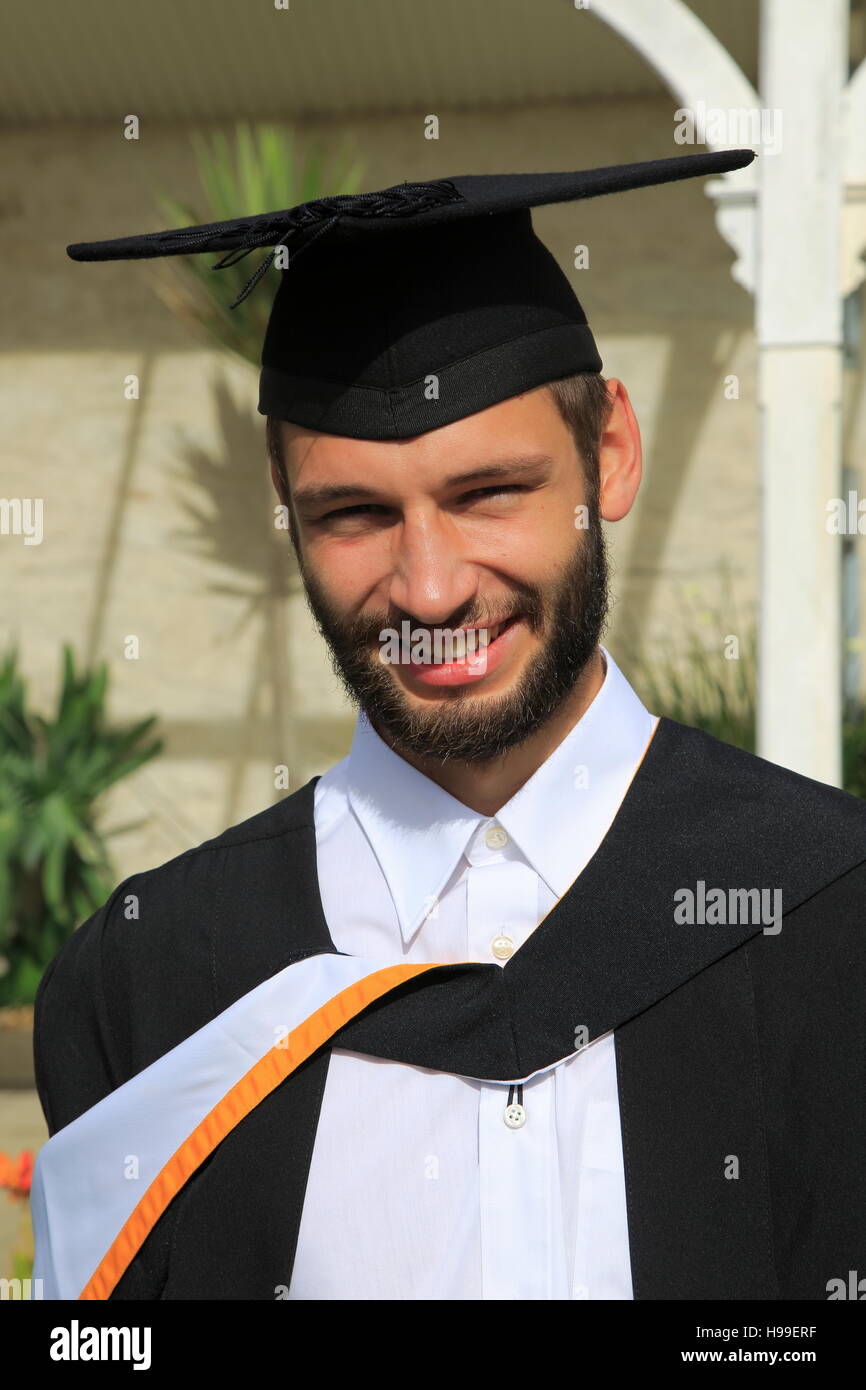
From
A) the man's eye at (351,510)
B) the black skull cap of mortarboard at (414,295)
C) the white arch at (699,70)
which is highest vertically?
the white arch at (699,70)

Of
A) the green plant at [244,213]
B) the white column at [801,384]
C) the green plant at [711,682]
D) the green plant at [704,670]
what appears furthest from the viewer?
Result: the green plant at [244,213]

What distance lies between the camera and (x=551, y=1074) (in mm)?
1571

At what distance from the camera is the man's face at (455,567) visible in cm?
160

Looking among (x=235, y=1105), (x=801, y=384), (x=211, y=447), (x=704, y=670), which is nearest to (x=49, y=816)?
(x=211, y=447)

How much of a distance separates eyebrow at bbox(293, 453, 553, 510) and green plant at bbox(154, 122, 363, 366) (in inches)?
179

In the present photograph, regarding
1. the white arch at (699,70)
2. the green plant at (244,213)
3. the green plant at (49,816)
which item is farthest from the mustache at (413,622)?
the green plant at (49,816)

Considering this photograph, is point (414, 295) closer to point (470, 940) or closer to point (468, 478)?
point (468, 478)

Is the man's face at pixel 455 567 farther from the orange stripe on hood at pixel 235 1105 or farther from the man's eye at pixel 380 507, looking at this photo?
the orange stripe on hood at pixel 235 1105

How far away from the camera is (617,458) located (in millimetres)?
1812

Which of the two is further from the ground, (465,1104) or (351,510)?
(351,510)

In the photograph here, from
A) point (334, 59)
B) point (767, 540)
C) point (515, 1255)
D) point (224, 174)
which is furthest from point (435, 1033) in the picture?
point (334, 59)

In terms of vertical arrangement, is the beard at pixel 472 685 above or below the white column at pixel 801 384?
below

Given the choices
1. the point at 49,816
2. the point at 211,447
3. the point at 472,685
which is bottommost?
the point at 472,685

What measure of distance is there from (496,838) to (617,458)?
51cm
